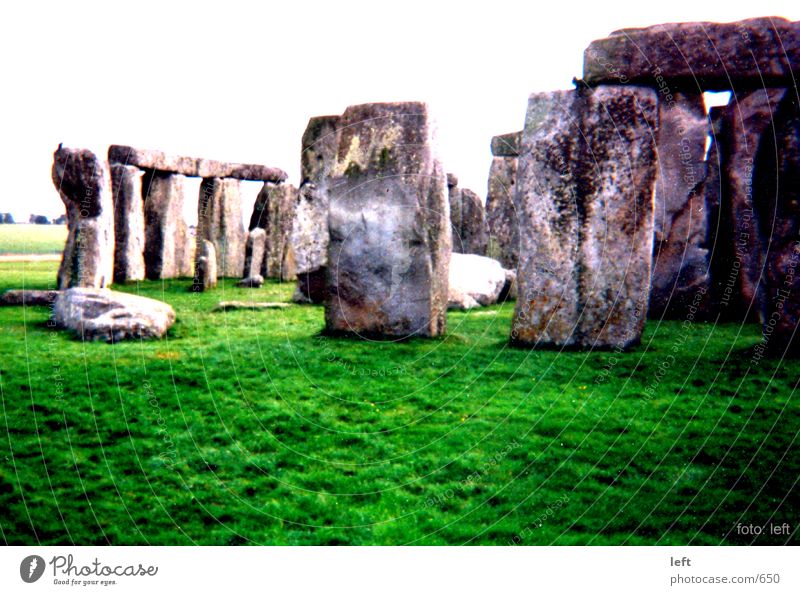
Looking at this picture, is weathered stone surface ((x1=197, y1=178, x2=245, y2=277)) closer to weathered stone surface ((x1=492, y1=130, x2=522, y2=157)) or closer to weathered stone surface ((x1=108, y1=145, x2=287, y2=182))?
weathered stone surface ((x1=108, y1=145, x2=287, y2=182))

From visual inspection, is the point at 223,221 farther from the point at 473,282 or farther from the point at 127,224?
the point at 473,282

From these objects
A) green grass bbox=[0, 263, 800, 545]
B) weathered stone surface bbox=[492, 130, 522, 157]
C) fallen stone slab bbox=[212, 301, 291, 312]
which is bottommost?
green grass bbox=[0, 263, 800, 545]

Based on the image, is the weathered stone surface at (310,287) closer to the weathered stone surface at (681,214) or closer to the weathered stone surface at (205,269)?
the weathered stone surface at (205,269)

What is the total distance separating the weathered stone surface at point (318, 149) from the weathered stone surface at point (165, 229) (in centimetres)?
553

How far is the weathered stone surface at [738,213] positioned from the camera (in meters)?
11.3

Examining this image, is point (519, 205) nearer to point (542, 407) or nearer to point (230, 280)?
point (542, 407)

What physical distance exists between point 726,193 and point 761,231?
3239 millimetres

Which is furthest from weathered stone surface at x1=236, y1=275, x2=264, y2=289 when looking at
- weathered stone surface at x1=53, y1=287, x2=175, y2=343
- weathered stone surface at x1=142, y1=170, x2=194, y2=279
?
weathered stone surface at x1=53, y1=287, x2=175, y2=343

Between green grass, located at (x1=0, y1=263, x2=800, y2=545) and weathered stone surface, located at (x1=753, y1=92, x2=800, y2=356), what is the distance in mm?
372

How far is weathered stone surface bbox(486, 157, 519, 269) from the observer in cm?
1795

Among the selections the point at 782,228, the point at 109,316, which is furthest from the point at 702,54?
the point at 109,316

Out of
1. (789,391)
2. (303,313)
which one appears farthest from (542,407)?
(303,313)

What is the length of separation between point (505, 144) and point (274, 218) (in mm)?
5214

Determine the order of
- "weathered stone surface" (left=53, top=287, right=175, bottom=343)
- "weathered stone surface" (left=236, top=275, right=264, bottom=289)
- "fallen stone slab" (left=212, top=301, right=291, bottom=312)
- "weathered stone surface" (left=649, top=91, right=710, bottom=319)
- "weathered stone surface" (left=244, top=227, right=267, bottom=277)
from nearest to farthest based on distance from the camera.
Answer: "weathered stone surface" (left=53, top=287, right=175, bottom=343)
"weathered stone surface" (left=649, top=91, right=710, bottom=319)
"fallen stone slab" (left=212, top=301, right=291, bottom=312)
"weathered stone surface" (left=236, top=275, right=264, bottom=289)
"weathered stone surface" (left=244, top=227, right=267, bottom=277)
